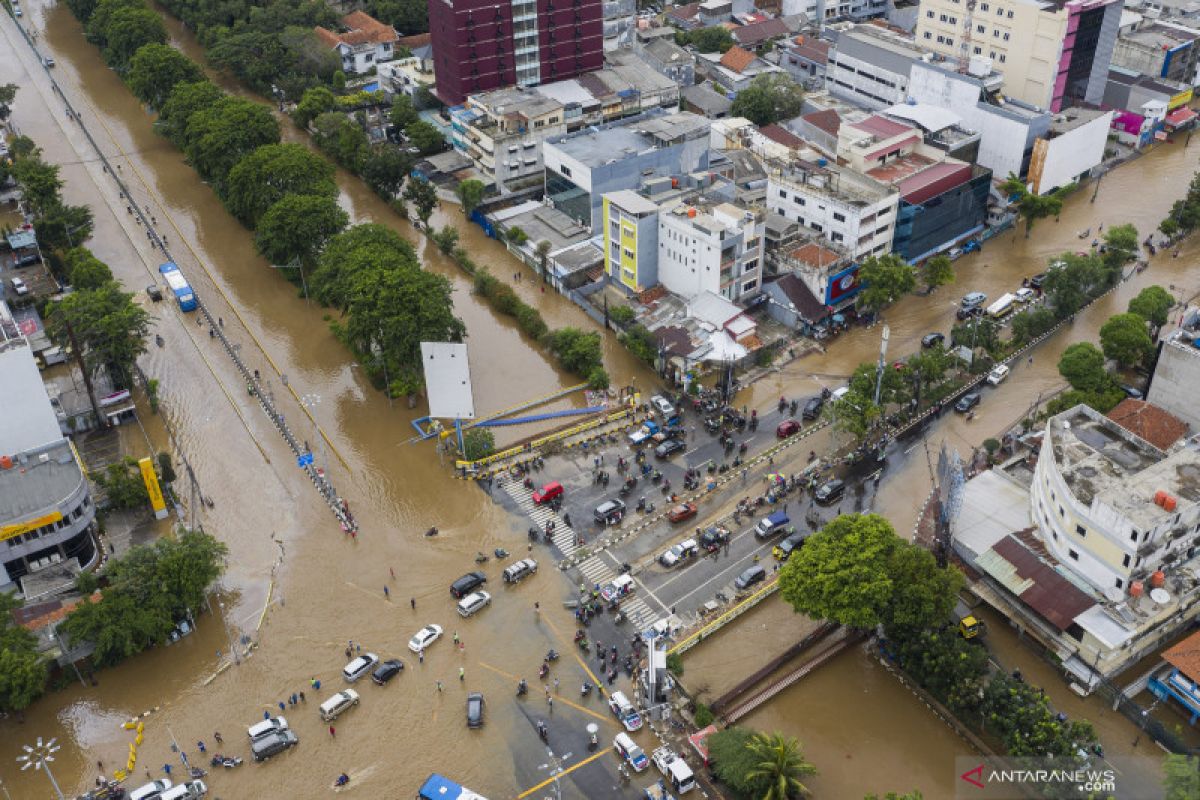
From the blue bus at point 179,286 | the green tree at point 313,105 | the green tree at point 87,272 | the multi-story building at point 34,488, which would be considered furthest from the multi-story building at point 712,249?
the green tree at point 313,105

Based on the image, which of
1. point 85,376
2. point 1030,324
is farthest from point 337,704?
point 1030,324

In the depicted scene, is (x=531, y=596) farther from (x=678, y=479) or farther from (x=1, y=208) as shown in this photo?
(x=1, y=208)

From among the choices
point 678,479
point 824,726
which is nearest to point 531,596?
point 678,479

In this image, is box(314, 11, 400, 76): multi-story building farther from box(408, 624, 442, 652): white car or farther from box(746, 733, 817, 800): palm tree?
box(746, 733, 817, 800): palm tree

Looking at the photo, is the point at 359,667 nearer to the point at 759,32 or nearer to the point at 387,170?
the point at 387,170

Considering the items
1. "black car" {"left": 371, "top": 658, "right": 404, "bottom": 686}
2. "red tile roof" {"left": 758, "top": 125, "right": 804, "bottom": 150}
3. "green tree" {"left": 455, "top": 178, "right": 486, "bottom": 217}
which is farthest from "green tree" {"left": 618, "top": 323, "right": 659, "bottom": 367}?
"black car" {"left": 371, "top": 658, "right": 404, "bottom": 686}

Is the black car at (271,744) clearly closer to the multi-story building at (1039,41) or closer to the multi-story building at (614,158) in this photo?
the multi-story building at (614,158)

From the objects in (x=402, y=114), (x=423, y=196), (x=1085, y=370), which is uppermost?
(x=402, y=114)
